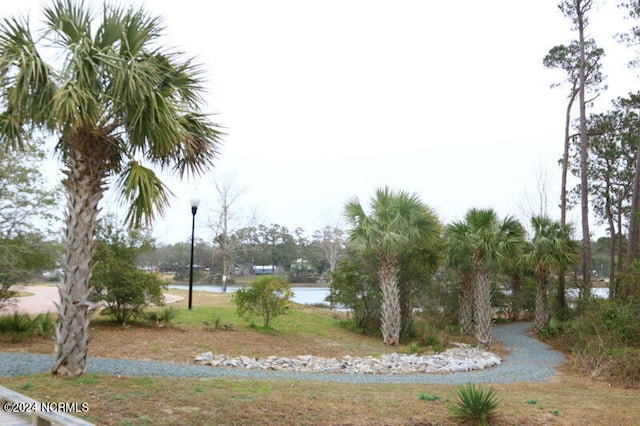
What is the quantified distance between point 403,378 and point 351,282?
8.08 meters

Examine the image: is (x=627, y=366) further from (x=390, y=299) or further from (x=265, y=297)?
(x=265, y=297)

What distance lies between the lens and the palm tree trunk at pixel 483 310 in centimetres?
1739

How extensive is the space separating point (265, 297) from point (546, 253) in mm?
11894

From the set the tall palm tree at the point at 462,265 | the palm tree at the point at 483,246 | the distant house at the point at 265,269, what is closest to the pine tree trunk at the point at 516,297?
the tall palm tree at the point at 462,265

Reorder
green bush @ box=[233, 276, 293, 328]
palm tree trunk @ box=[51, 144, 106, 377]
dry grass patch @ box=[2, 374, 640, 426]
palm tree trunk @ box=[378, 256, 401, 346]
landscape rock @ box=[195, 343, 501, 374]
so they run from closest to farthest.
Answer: dry grass patch @ box=[2, 374, 640, 426] < palm tree trunk @ box=[51, 144, 106, 377] < landscape rock @ box=[195, 343, 501, 374] < green bush @ box=[233, 276, 293, 328] < palm tree trunk @ box=[378, 256, 401, 346]

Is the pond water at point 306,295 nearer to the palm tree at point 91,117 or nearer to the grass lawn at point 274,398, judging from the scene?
the grass lawn at point 274,398

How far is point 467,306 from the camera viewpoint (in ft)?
67.5

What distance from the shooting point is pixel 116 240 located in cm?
1328

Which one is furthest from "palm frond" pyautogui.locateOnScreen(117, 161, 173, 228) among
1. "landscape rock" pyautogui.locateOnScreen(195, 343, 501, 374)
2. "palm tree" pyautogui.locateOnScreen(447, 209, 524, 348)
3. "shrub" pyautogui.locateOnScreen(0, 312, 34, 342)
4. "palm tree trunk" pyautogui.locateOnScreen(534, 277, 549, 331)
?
"palm tree trunk" pyautogui.locateOnScreen(534, 277, 549, 331)

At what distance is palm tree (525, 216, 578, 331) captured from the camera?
1975 cm

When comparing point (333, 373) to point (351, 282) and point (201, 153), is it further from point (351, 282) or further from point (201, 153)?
point (351, 282)

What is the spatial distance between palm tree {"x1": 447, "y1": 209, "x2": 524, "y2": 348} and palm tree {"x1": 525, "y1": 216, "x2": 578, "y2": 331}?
224cm

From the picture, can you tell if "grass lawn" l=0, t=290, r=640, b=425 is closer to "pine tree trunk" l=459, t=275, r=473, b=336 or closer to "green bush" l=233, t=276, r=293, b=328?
"green bush" l=233, t=276, r=293, b=328

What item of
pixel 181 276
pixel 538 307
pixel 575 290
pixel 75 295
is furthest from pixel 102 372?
pixel 181 276
